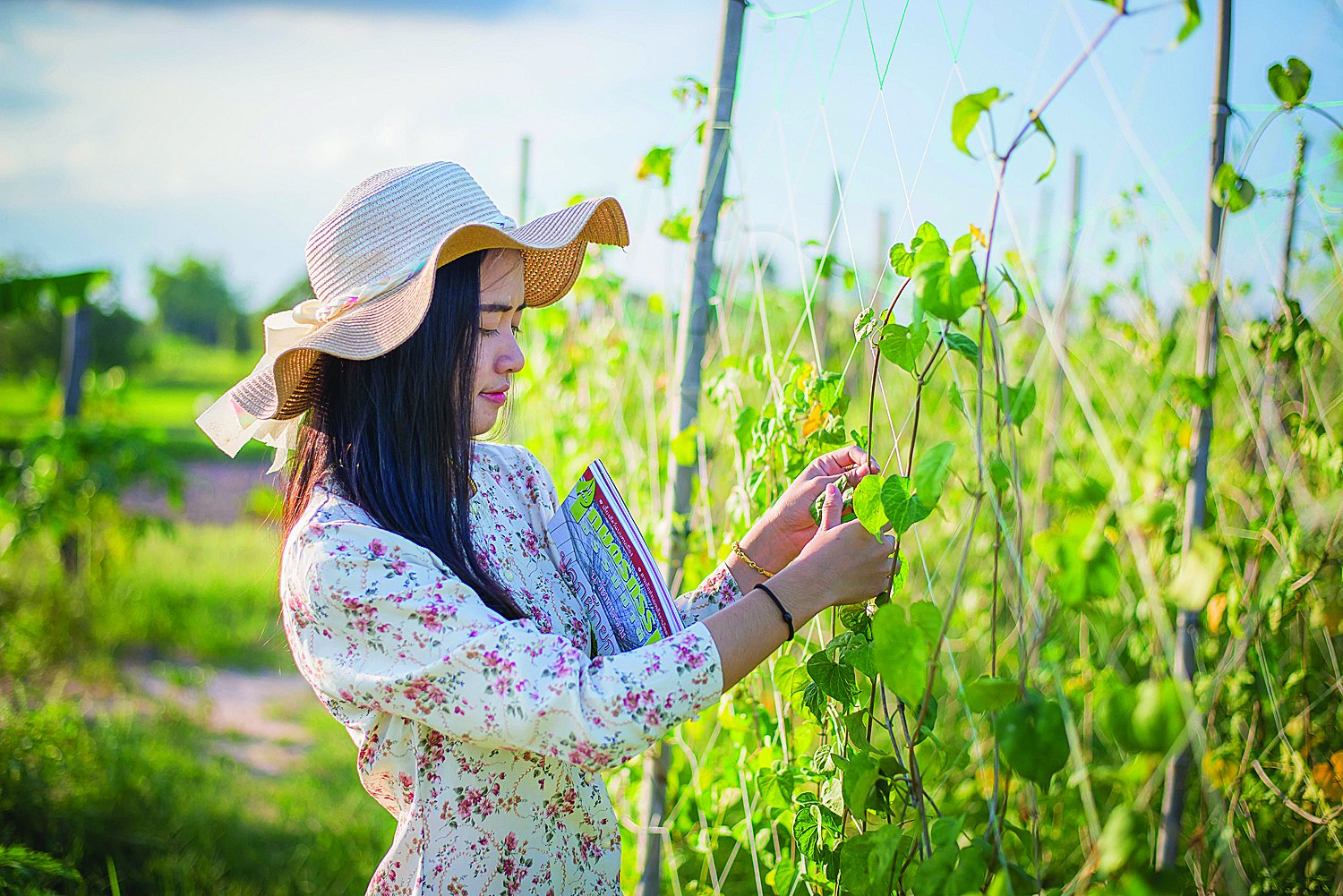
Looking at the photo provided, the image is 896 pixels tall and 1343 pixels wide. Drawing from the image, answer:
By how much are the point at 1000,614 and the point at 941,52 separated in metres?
2.25

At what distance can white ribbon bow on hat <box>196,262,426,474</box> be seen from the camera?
3.83 feet

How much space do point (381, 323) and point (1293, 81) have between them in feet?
3.67

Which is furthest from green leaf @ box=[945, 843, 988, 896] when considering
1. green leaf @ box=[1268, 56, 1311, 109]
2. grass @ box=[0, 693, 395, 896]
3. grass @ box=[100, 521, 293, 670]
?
grass @ box=[100, 521, 293, 670]

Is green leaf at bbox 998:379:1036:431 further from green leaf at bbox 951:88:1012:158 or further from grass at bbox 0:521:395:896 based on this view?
grass at bbox 0:521:395:896

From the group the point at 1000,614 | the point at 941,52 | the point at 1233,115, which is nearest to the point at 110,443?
the point at 1000,614

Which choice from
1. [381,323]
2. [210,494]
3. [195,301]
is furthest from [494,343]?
[195,301]

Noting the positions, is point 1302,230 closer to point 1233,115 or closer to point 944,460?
point 1233,115

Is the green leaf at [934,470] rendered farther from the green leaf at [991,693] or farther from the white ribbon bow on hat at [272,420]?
the white ribbon bow on hat at [272,420]

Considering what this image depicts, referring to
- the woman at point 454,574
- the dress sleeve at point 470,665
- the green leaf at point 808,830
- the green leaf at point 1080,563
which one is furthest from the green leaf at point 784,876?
the green leaf at point 1080,563

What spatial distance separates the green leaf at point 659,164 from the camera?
179cm

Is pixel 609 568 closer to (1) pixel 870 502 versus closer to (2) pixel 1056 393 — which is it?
(1) pixel 870 502

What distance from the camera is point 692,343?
1.67m

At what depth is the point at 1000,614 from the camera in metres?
3.04

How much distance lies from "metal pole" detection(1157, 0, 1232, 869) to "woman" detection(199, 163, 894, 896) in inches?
22.4
